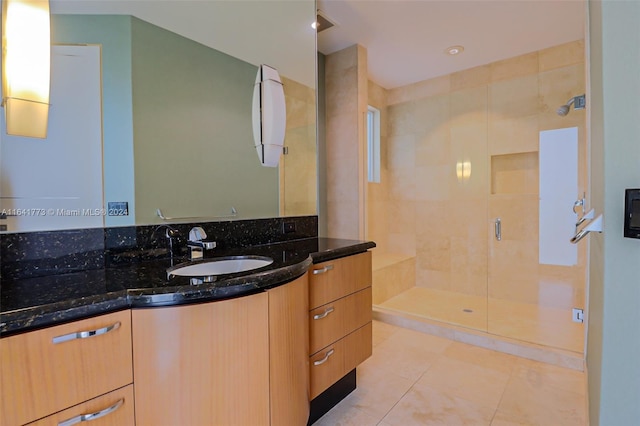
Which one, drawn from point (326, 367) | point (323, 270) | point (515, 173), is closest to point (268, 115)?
point (323, 270)

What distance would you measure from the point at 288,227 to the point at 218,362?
47.0 inches

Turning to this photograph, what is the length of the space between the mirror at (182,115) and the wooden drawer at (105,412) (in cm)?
71

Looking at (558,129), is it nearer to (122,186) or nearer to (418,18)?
(418,18)

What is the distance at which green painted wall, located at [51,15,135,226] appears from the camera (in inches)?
50.4

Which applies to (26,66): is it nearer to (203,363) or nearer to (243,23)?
(243,23)

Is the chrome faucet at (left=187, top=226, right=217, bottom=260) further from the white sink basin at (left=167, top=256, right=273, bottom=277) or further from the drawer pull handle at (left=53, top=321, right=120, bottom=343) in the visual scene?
the drawer pull handle at (left=53, top=321, right=120, bottom=343)

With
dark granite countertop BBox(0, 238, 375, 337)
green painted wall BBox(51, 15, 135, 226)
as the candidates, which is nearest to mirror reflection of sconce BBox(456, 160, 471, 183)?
dark granite countertop BBox(0, 238, 375, 337)

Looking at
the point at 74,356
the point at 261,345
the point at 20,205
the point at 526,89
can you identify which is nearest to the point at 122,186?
the point at 20,205

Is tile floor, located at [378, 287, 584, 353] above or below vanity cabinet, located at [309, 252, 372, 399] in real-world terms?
below

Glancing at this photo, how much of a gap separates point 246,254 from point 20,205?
849mm

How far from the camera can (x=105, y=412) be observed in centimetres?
80

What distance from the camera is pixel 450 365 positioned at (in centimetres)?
210

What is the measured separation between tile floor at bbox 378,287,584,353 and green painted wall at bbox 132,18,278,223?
1971 millimetres

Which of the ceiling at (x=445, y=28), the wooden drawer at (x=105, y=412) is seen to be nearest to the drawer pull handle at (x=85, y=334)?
the wooden drawer at (x=105, y=412)
